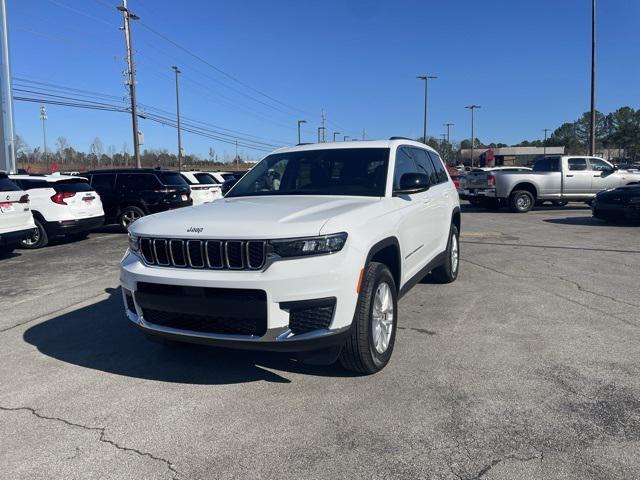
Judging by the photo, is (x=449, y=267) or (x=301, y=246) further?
(x=449, y=267)

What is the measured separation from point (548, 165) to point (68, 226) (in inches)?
618

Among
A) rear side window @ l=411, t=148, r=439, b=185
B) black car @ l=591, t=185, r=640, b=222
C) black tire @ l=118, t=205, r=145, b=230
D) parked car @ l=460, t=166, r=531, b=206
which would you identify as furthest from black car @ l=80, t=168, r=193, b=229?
black car @ l=591, t=185, r=640, b=222

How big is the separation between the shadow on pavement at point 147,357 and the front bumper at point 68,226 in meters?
6.71

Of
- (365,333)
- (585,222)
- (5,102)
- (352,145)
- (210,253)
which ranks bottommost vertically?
(365,333)

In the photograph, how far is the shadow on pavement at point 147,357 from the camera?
407 centimetres

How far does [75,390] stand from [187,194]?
1076cm

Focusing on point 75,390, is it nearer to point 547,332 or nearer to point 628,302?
point 547,332

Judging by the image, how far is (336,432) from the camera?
10.4ft

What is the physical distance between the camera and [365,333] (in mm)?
3641

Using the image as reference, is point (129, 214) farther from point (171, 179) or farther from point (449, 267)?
point (449, 267)

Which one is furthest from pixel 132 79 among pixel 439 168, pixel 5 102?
pixel 439 168

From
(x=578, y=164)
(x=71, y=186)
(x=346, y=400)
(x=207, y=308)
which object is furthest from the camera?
(x=578, y=164)

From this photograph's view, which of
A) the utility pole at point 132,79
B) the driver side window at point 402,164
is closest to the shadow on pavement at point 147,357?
the driver side window at point 402,164

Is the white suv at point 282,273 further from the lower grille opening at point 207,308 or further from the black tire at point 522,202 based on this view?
→ the black tire at point 522,202
